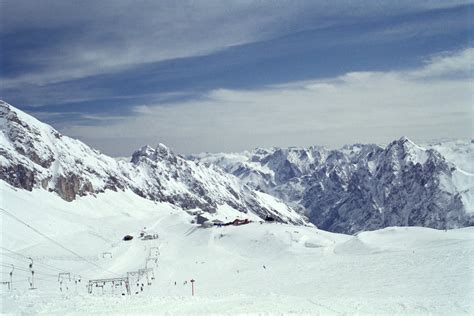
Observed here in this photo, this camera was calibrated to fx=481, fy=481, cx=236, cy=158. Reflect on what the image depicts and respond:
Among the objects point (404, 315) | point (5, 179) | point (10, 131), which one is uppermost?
point (10, 131)

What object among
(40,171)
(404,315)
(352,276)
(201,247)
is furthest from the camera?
(40,171)

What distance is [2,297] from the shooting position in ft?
114

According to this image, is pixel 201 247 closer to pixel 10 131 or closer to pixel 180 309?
pixel 180 309

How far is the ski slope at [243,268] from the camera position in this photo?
3303cm

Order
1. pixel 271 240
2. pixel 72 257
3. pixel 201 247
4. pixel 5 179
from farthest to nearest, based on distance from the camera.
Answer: pixel 5 179 < pixel 201 247 < pixel 271 240 < pixel 72 257

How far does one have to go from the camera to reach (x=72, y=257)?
83.2 meters

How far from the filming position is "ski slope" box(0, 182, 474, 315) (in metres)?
33.0

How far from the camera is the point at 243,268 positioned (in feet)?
236

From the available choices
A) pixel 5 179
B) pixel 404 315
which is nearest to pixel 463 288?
pixel 404 315

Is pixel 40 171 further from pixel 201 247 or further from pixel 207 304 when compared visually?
pixel 207 304

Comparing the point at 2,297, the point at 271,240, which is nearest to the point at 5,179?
the point at 271,240

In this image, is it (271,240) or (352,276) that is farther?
(271,240)

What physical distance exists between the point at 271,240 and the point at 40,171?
127854 mm

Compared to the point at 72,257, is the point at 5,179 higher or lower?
higher
